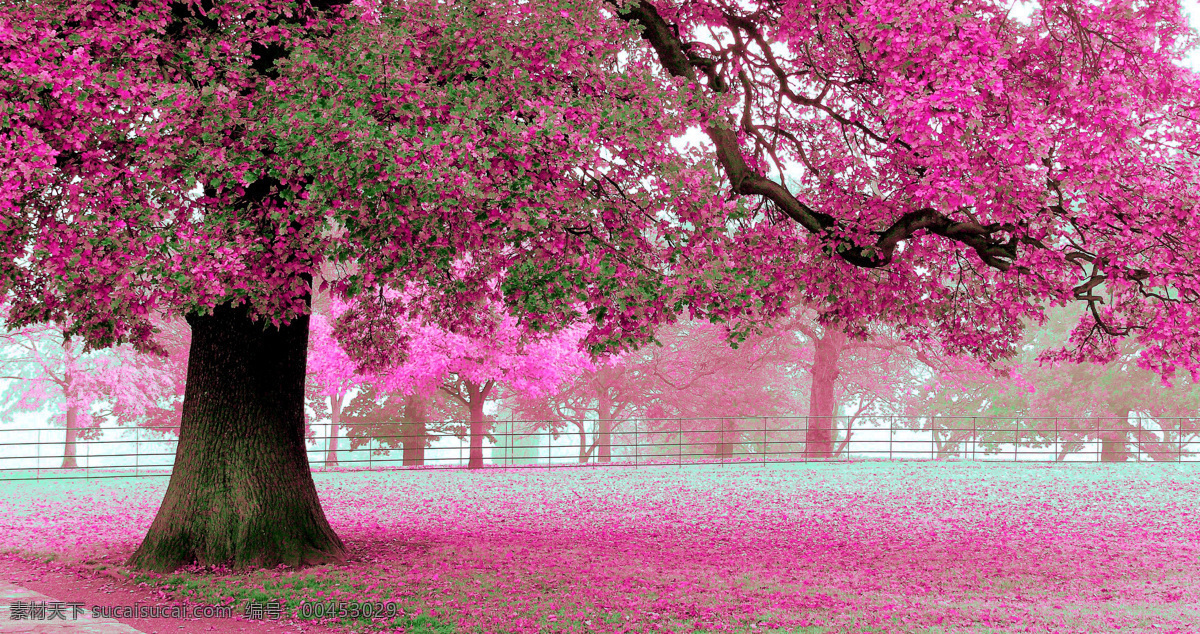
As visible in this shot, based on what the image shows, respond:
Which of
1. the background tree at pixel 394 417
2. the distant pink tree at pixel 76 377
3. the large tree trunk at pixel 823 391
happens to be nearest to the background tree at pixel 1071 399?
the large tree trunk at pixel 823 391

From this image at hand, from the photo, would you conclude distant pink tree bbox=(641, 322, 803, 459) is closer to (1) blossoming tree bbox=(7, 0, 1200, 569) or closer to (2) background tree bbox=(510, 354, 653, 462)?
(2) background tree bbox=(510, 354, 653, 462)

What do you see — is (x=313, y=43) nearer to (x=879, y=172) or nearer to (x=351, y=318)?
(x=351, y=318)

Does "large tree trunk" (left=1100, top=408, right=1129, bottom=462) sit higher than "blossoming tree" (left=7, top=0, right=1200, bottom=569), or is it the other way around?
"blossoming tree" (left=7, top=0, right=1200, bottom=569)

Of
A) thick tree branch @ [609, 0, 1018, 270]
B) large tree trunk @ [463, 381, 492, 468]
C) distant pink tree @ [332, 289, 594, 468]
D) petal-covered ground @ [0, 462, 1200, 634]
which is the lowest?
petal-covered ground @ [0, 462, 1200, 634]

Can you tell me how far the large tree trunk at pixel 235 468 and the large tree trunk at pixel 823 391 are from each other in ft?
61.2

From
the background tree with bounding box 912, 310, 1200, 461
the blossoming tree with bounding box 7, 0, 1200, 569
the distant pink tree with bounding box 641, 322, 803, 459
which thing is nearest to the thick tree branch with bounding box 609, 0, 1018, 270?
the blossoming tree with bounding box 7, 0, 1200, 569

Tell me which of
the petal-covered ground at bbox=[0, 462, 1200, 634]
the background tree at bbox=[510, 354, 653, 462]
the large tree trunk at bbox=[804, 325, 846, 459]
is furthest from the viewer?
the background tree at bbox=[510, 354, 653, 462]

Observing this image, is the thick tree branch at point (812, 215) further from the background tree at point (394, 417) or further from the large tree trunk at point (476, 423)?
the background tree at point (394, 417)

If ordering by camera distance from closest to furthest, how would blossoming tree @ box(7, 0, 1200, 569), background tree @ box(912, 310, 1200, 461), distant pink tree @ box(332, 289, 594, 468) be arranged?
blossoming tree @ box(7, 0, 1200, 569) < distant pink tree @ box(332, 289, 594, 468) < background tree @ box(912, 310, 1200, 461)

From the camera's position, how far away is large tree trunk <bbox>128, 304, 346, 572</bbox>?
31.3ft

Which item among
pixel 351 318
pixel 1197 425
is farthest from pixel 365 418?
pixel 1197 425

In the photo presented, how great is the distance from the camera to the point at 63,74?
263 inches

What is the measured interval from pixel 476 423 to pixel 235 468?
15.0m

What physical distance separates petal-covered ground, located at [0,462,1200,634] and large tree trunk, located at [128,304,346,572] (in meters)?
0.45
